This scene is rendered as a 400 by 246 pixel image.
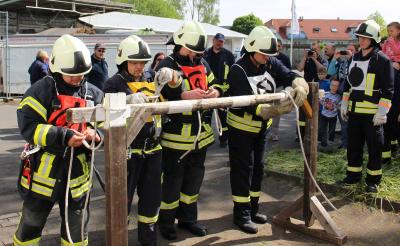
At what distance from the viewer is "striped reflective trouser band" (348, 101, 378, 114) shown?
5494 millimetres

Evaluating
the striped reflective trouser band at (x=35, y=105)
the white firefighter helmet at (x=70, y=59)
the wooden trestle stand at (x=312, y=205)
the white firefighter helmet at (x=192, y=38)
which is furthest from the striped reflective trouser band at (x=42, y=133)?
the wooden trestle stand at (x=312, y=205)

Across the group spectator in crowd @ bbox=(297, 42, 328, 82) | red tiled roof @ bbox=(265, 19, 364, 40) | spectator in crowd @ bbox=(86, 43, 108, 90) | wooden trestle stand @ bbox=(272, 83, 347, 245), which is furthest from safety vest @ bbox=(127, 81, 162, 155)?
red tiled roof @ bbox=(265, 19, 364, 40)

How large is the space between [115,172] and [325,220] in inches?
101

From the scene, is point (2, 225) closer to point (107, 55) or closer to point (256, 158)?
point (256, 158)

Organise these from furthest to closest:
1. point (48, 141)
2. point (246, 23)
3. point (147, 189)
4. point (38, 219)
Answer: point (246, 23)
point (147, 189)
point (38, 219)
point (48, 141)

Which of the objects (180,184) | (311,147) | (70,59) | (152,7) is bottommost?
(180,184)

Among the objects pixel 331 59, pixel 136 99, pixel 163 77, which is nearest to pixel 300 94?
pixel 163 77

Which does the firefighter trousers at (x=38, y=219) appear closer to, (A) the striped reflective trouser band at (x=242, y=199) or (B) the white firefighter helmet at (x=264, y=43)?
(A) the striped reflective trouser band at (x=242, y=199)

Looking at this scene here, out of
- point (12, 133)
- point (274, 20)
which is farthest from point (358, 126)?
point (274, 20)

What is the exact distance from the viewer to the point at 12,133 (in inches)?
406

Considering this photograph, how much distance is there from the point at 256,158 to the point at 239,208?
56 centimetres

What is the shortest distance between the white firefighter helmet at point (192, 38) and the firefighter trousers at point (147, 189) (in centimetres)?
105

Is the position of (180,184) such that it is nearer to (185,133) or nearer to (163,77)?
(185,133)

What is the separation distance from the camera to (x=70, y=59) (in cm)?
321
